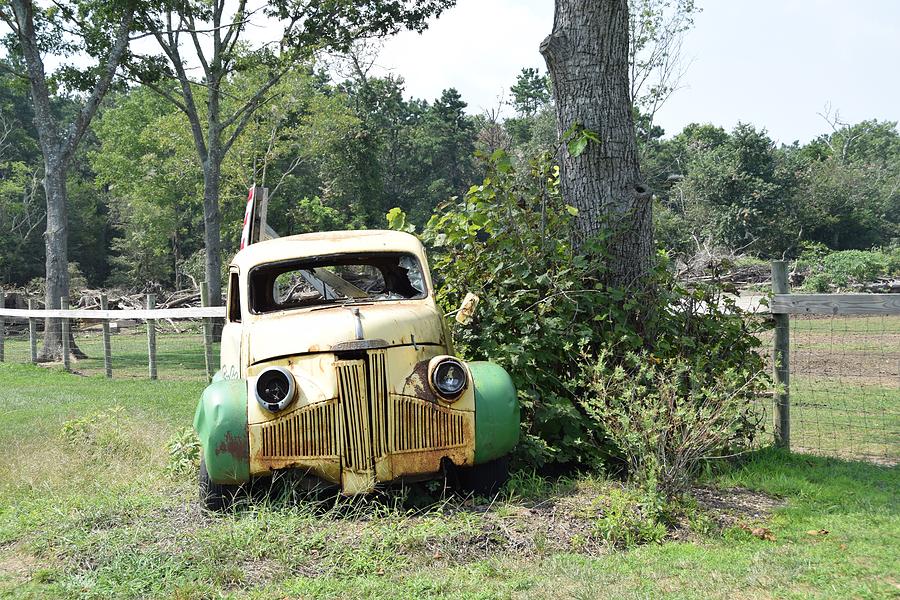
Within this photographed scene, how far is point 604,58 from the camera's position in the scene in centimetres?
767

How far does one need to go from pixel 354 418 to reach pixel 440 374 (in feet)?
2.15

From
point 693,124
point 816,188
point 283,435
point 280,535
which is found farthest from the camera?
point 693,124

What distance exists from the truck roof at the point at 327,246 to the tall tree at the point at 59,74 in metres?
14.4

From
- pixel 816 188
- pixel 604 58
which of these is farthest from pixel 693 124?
pixel 604 58

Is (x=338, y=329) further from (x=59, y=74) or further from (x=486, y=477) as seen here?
(x=59, y=74)

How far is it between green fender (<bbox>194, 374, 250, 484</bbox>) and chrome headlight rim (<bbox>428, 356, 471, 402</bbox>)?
127cm

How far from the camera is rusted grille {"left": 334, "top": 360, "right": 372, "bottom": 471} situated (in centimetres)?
557

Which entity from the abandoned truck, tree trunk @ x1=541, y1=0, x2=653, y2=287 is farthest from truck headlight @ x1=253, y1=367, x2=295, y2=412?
tree trunk @ x1=541, y1=0, x2=653, y2=287

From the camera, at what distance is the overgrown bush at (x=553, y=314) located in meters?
6.79

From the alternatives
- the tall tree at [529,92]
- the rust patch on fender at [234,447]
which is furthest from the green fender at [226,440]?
the tall tree at [529,92]

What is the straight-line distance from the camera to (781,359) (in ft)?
24.1

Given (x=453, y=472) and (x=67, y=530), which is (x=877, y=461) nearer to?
(x=453, y=472)

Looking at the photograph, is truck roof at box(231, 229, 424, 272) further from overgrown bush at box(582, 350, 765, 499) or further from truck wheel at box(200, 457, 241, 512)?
overgrown bush at box(582, 350, 765, 499)

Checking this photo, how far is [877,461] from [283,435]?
533 cm
